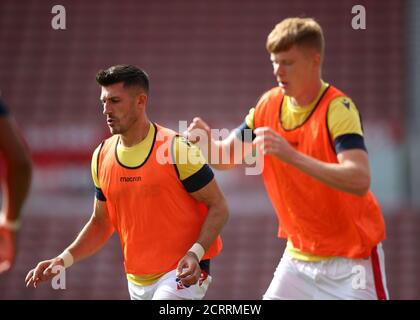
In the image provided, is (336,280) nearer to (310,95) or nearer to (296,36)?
(310,95)

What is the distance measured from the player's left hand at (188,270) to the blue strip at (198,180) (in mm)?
434

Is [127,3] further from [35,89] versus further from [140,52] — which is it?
[35,89]

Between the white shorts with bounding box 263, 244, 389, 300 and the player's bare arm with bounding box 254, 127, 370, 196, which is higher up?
the player's bare arm with bounding box 254, 127, 370, 196

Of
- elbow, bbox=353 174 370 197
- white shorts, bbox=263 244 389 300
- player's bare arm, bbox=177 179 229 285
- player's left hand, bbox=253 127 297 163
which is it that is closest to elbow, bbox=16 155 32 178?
player's left hand, bbox=253 127 297 163

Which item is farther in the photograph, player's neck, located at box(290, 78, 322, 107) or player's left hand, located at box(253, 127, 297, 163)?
player's neck, located at box(290, 78, 322, 107)

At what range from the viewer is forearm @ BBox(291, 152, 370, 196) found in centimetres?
414

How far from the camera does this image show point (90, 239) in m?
4.91

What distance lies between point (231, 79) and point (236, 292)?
3.93 meters

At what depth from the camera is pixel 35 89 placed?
14.6 meters

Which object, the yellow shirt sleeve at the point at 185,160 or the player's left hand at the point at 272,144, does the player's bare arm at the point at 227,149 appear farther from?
the player's left hand at the point at 272,144

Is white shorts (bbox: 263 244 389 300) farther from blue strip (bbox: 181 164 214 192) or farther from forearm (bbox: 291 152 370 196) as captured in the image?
blue strip (bbox: 181 164 214 192)

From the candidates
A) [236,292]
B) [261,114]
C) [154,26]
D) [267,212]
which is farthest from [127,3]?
[261,114]

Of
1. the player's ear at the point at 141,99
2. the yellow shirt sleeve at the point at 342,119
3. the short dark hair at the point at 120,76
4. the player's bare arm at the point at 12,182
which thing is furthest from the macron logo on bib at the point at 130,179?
the player's bare arm at the point at 12,182

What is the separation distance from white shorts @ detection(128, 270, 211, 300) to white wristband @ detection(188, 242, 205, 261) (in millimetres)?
208
